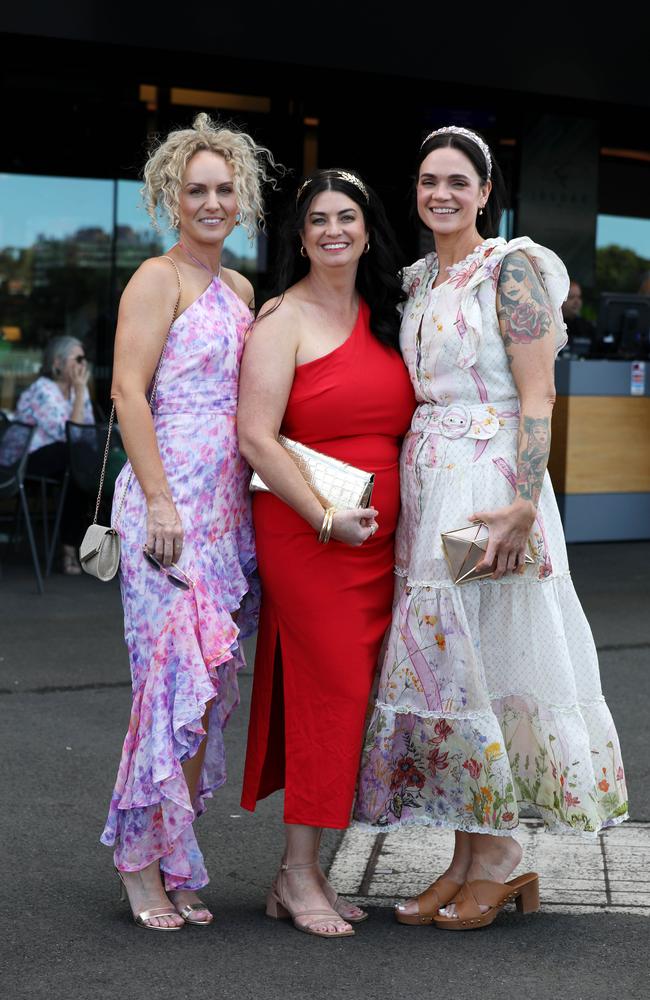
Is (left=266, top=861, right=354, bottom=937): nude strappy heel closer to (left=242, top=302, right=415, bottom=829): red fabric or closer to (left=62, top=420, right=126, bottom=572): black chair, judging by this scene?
(left=242, top=302, right=415, bottom=829): red fabric

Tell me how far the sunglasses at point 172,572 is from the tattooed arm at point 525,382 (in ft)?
2.51

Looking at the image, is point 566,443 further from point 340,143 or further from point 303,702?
point 303,702

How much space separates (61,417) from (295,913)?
238 inches

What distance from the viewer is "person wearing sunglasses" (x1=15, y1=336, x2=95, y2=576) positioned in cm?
894

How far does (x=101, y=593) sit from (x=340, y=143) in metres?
5.91

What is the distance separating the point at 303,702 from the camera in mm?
3570

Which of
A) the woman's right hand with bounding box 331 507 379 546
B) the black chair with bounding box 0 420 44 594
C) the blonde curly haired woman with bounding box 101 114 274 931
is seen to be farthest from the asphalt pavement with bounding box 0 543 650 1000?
the black chair with bounding box 0 420 44 594

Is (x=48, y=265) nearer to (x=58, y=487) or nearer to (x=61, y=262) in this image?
(x=61, y=262)

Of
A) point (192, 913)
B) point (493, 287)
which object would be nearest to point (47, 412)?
point (192, 913)

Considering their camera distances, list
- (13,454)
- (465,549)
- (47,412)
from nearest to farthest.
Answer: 1. (465,549)
2. (13,454)
3. (47,412)

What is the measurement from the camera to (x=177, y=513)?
3508 mm

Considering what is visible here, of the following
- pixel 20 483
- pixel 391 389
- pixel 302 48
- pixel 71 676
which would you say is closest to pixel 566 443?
pixel 302 48

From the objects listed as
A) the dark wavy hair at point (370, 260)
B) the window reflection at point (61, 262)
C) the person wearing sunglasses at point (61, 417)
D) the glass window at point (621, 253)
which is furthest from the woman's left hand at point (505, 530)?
the glass window at point (621, 253)

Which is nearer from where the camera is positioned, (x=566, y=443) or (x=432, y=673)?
(x=432, y=673)
